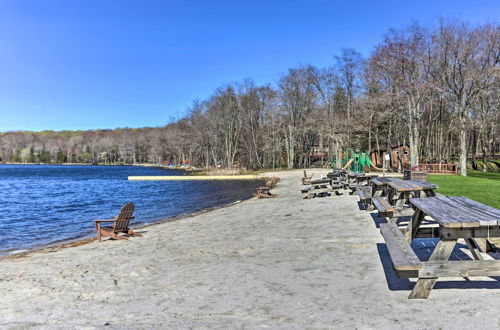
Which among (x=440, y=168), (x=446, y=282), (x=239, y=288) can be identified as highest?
(x=440, y=168)

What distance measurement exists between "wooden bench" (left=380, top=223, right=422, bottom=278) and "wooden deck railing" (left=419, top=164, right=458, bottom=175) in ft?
94.4

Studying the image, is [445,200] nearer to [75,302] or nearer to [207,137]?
[75,302]

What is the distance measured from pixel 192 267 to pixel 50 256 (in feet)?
14.8

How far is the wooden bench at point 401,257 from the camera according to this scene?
415 centimetres

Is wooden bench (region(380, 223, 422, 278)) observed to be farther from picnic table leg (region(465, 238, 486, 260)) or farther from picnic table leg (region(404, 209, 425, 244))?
picnic table leg (region(465, 238, 486, 260))

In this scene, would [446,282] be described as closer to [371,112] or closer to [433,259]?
[433,259]

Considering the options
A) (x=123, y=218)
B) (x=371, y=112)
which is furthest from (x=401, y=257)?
(x=371, y=112)

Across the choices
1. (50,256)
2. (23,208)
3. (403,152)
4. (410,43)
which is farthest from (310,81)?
(50,256)

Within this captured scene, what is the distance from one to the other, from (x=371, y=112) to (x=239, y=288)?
1591 inches

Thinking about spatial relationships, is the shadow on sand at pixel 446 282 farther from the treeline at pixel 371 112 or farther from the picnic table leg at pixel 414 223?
the treeline at pixel 371 112

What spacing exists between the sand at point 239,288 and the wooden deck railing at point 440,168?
2572cm

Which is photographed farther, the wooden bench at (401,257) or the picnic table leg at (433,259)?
the picnic table leg at (433,259)

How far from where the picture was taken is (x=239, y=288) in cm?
547

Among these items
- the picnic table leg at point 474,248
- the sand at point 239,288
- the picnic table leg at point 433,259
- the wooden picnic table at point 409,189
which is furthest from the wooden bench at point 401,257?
the wooden picnic table at point 409,189
